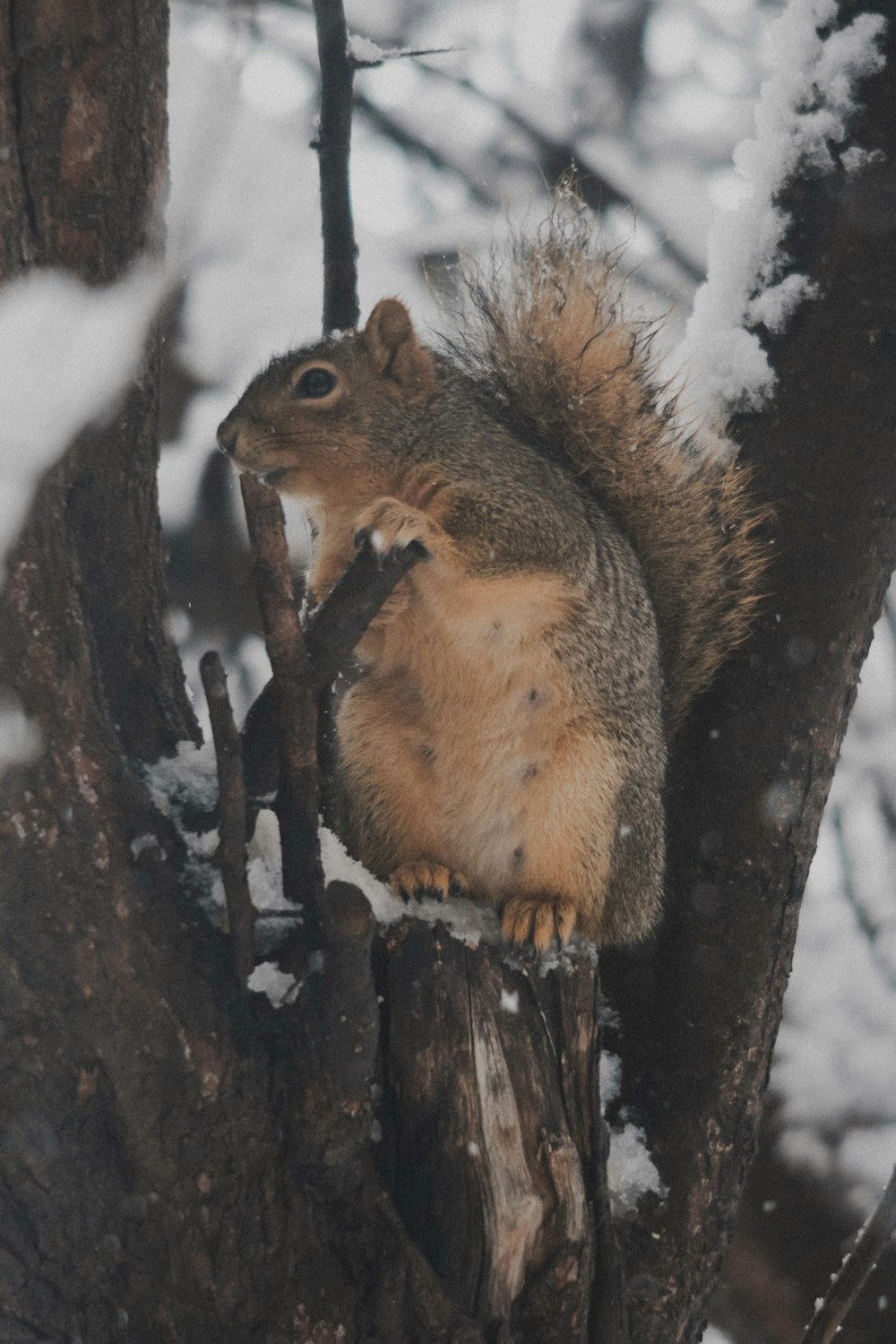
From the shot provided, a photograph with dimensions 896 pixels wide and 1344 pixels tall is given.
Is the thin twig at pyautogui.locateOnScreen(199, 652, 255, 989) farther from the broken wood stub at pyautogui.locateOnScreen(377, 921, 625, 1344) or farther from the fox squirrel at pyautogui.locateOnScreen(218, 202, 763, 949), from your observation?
the fox squirrel at pyautogui.locateOnScreen(218, 202, 763, 949)

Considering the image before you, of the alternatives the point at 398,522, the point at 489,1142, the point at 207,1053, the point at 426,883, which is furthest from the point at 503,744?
the point at 207,1053

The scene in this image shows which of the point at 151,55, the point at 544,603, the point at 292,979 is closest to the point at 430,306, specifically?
the point at 544,603

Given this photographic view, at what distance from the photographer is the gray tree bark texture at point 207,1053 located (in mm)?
1269

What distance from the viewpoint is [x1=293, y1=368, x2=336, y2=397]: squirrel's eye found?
7.48ft

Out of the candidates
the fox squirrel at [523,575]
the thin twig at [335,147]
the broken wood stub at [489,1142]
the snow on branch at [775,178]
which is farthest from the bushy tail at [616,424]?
the broken wood stub at [489,1142]

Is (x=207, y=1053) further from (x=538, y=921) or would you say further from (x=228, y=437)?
(x=228, y=437)

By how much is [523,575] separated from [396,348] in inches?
22.9

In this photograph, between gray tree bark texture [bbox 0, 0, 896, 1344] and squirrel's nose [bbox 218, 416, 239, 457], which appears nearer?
gray tree bark texture [bbox 0, 0, 896, 1344]

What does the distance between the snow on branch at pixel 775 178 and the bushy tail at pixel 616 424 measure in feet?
0.35

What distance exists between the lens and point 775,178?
2246 millimetres

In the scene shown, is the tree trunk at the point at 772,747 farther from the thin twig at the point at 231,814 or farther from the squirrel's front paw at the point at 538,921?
the thin twig at the point at 231,814

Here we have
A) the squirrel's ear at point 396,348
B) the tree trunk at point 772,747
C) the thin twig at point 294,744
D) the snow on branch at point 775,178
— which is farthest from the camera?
the squirrel's ear at point 396,348

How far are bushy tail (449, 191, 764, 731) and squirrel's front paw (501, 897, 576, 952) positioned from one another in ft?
1.28

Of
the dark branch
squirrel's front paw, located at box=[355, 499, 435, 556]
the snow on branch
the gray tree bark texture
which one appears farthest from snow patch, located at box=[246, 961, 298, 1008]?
the dark branch
